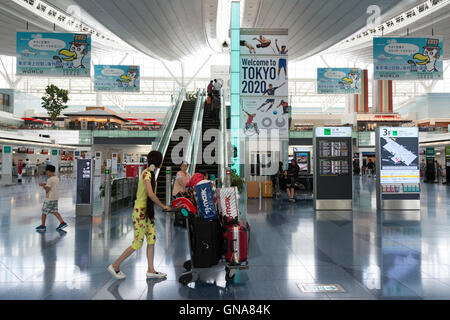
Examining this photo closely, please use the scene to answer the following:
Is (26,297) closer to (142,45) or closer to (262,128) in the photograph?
(262,128)

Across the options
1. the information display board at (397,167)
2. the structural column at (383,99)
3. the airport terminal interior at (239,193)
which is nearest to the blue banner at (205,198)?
the airport terminal interior at (239,193)

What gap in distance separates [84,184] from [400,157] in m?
8.78

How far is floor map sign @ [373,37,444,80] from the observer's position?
12.5m

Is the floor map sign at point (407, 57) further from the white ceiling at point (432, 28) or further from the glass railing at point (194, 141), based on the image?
the glass railing at point (194, 141)

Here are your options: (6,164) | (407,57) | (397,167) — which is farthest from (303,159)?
(6,164)

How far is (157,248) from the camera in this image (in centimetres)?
541

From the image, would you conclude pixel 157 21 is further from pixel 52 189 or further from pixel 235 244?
pixel 235 244

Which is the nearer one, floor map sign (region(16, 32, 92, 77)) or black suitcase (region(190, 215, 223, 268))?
black suitcase (region(190, 215, 223, 268))

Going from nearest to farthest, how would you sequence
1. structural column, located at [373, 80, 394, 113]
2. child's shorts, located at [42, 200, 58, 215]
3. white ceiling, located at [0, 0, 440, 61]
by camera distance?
1. child's shorts, located at [42, 200, 58, 215]
2. white ceiling, located at [0, 0, 440, 61]
3. structural column, located at [373, 80, 394, 113]

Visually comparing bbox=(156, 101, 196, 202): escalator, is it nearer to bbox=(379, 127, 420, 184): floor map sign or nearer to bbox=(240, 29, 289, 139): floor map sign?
bbox=(240, 29, 289, 139): floor map sign

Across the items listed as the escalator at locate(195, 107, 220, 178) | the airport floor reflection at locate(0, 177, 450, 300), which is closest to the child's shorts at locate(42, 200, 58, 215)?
the airport floor reflection at locate(0, 177, 450, 300)

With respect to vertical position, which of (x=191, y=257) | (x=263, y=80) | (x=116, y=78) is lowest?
(x=191, y=257)

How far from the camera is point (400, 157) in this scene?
9750 mm

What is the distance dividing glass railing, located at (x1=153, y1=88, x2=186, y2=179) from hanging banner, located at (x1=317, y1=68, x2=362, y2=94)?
26.6 ft
